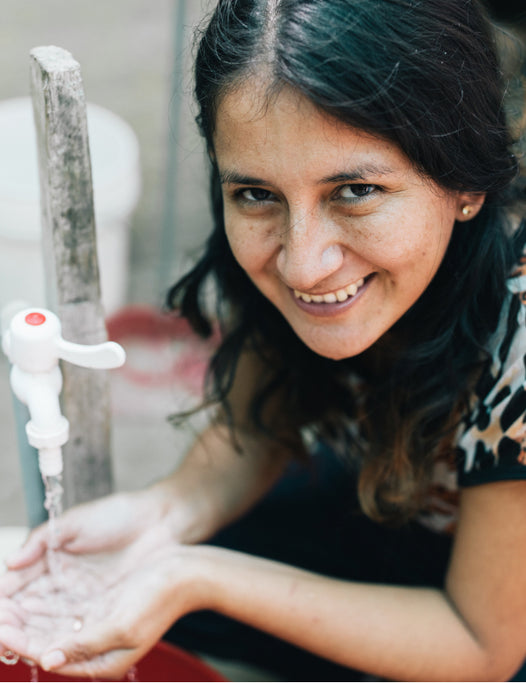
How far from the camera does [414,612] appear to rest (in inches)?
50.3

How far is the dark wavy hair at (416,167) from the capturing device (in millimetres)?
957

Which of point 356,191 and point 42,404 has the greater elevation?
point 356,191

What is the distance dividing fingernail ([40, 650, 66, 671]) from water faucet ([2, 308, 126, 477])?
31cm

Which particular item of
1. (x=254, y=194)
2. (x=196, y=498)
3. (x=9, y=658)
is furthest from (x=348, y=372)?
(x=9, y=658)

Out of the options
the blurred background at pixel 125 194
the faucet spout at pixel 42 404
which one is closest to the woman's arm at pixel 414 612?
the faucet spout at pixel 42 404

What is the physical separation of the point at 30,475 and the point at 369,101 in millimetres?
793

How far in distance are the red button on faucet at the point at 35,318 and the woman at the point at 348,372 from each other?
0.94 ft

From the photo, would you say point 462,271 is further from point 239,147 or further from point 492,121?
point 239,147

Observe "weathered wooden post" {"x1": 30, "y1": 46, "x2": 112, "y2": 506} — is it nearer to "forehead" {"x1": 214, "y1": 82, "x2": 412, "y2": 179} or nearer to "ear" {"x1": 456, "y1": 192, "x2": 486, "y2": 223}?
"forehead" {"x1": 214, "y1": 82, "x2": 412, "y2": 179}

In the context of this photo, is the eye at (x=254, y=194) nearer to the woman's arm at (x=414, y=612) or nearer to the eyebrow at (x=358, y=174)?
the eyebrow at (x=358, y=174)

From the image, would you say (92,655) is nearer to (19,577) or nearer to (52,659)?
(52,659)

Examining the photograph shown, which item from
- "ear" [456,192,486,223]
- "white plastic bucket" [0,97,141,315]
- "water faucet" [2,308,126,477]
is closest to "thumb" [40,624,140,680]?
"water faucet" [2,308,126,477]

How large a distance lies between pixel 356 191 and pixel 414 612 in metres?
0.67

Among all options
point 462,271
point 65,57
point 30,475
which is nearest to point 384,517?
point 462,271
